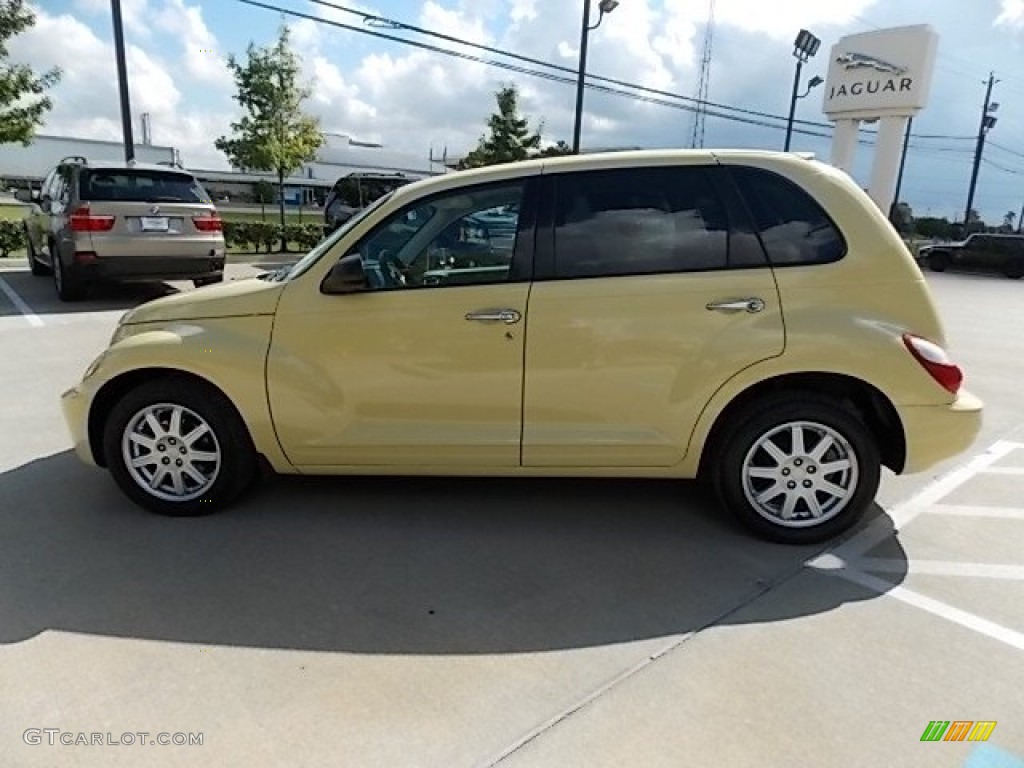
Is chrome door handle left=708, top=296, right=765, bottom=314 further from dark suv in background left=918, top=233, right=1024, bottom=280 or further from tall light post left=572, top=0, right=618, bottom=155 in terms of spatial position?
dark suv in background left=918, top=233, right=1024, bottom=280

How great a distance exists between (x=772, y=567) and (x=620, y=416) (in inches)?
37.8

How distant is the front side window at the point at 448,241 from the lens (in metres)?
3.38

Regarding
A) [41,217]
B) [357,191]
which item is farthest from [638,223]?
[357,191]

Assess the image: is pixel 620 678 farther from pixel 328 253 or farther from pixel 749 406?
pixel 328 253

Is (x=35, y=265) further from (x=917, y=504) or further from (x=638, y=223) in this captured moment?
(x=917, y=504)

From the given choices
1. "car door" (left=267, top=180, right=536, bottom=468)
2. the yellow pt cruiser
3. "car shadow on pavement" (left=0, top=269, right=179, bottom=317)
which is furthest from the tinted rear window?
"car door" (left=267, top=180, right=536, bottom=468)

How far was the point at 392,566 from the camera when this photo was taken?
321 cm

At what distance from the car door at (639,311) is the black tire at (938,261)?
26420 mm

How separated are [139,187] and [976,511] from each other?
9.32m

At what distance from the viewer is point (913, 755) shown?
7.11 ft

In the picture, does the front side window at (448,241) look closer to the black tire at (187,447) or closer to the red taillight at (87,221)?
the black tire at (187,447)

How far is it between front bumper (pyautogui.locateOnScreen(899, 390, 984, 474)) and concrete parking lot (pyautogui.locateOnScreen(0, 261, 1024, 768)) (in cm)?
48

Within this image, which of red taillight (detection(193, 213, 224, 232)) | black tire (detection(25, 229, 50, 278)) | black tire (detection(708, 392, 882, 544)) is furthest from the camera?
black tire (detection(25, 229, 50, 278))

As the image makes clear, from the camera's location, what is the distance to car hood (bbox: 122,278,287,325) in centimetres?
345
